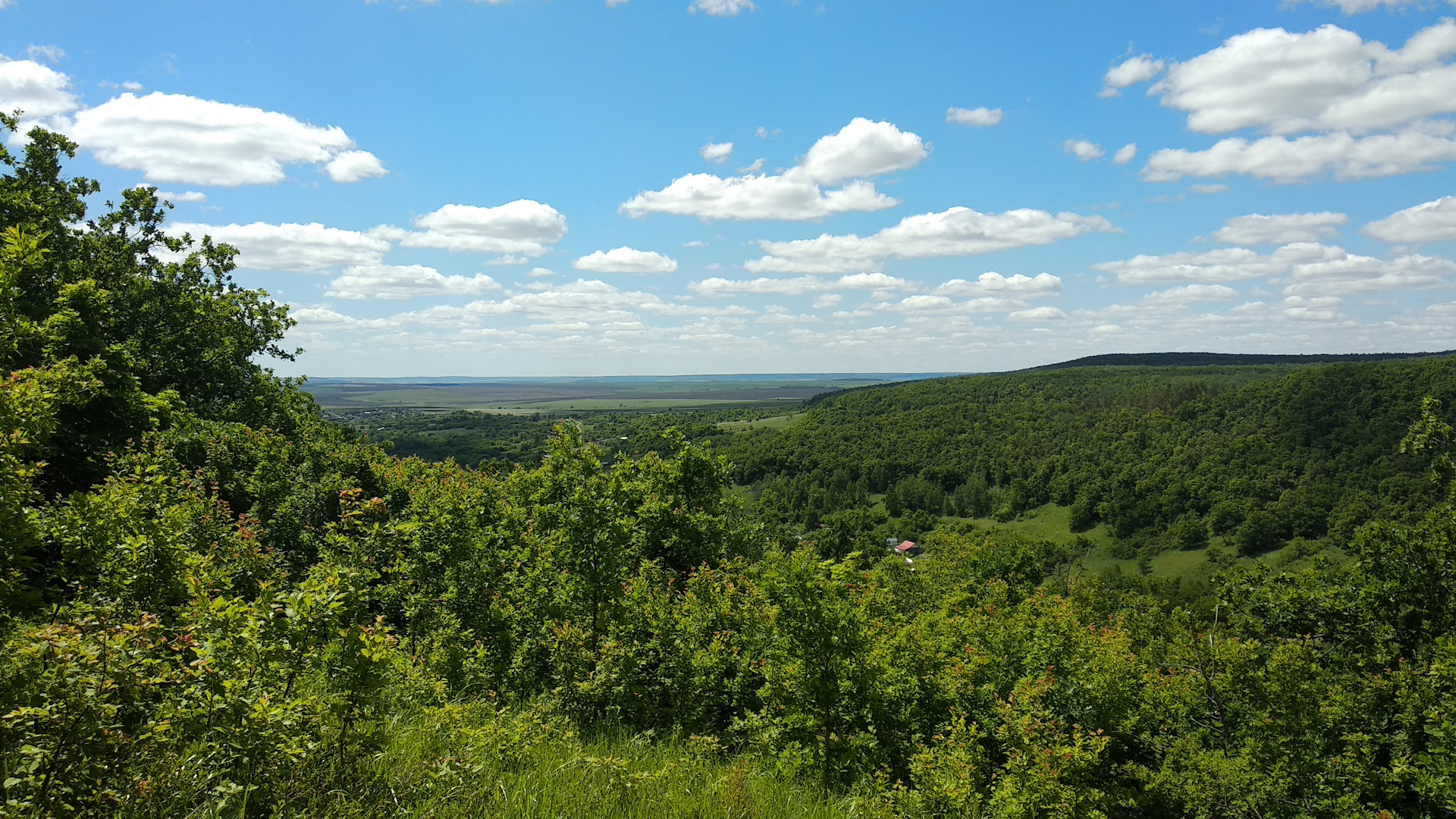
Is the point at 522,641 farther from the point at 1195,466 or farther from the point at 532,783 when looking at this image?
the point at 1195,466

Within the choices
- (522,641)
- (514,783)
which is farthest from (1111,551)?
(514,783)

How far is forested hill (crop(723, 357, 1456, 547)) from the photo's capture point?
142750 mm

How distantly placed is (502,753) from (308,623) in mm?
2264

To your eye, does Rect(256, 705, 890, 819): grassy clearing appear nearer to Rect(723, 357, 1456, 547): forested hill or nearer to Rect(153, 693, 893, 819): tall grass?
Rect(153, 693, 893, 819): tall grass

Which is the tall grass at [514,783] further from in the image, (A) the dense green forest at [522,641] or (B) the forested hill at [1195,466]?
(B) the forested hill at [1195,466]

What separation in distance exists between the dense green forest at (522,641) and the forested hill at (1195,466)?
125 metres

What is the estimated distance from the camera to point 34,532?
18.9 ft

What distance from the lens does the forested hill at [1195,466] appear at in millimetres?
142750

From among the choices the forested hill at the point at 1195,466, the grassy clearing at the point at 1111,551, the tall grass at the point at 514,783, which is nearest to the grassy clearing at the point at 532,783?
the tall grass at the point at 514,783

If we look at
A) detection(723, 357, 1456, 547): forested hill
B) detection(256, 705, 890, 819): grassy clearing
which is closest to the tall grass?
detection(256, 705, 890, 819): grassy clearing

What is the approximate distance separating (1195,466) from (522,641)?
194735 millimetres

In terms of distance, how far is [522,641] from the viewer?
475 inches

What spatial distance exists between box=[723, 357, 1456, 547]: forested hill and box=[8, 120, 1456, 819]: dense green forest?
12523cm

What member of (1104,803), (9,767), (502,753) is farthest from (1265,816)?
(9,767)
